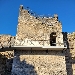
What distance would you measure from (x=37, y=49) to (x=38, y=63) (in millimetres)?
1142

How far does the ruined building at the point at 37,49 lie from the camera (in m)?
15.1

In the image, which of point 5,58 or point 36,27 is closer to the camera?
point 36,27

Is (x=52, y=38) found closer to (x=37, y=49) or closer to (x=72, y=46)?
(x=37, y=49)

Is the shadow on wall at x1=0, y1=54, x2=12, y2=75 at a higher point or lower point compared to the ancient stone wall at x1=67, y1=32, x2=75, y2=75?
lower

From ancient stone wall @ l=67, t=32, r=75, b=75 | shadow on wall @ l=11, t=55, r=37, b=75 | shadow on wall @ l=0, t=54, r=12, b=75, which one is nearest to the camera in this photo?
shadow on wall @ l=11, t=55, r=37, b=75

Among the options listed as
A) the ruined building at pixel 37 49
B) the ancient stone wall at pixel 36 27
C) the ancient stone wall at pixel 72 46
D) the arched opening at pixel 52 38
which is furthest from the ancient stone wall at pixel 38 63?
the ancient stone wall at pixel 72 46

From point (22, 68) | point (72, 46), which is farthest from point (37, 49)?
point (72, 46)

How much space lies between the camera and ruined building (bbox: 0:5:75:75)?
15.1 m

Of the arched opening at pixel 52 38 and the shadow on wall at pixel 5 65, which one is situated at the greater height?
the arched opening at pixel 52 38

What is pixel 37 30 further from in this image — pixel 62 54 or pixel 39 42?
pixel 62 54

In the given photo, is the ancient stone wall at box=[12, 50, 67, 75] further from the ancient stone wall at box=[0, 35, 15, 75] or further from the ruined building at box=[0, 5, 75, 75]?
the ancient stone wall at box=[0, 35, 15, 75]

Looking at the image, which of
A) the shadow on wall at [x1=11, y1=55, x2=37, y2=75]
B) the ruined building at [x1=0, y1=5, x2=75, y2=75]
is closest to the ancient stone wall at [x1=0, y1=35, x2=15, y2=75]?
the ruined building at [x1=0, y1=5, x2=75, y2=75]

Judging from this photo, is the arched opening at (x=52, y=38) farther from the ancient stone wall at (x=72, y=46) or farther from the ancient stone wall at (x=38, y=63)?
the ancient stone wall at (x=72, y=46)

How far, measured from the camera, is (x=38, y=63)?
15.3 metres
